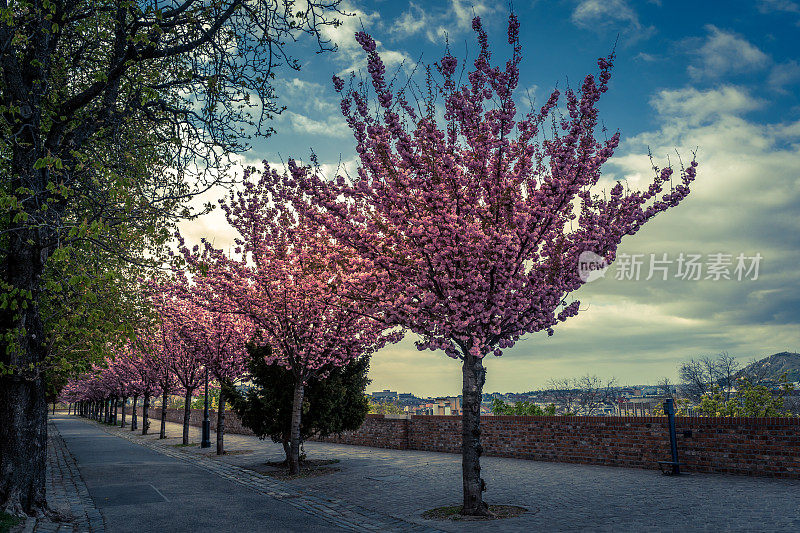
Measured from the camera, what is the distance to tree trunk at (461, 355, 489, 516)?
395 inches

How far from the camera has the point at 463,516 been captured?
9.88 metres

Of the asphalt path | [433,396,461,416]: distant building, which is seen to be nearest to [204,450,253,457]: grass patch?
the asphalt path

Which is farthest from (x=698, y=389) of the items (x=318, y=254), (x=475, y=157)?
(x=475, y=157)

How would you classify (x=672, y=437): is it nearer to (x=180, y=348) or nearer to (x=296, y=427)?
(x=296, y=427)

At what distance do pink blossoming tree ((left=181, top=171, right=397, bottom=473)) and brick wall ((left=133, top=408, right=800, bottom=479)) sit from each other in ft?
18.6

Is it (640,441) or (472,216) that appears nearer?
(472,216)

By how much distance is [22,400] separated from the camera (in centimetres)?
1032

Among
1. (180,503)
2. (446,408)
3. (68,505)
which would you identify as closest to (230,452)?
(68,505)

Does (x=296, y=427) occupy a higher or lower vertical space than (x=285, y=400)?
lower

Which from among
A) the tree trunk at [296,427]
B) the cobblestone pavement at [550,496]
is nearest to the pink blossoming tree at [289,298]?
the tree trunk at [296,427]

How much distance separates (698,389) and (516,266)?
31.6 m

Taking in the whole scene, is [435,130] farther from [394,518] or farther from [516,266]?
[394,518]

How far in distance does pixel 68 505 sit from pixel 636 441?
44.1 ft

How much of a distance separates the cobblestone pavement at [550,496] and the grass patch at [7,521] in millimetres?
5000
